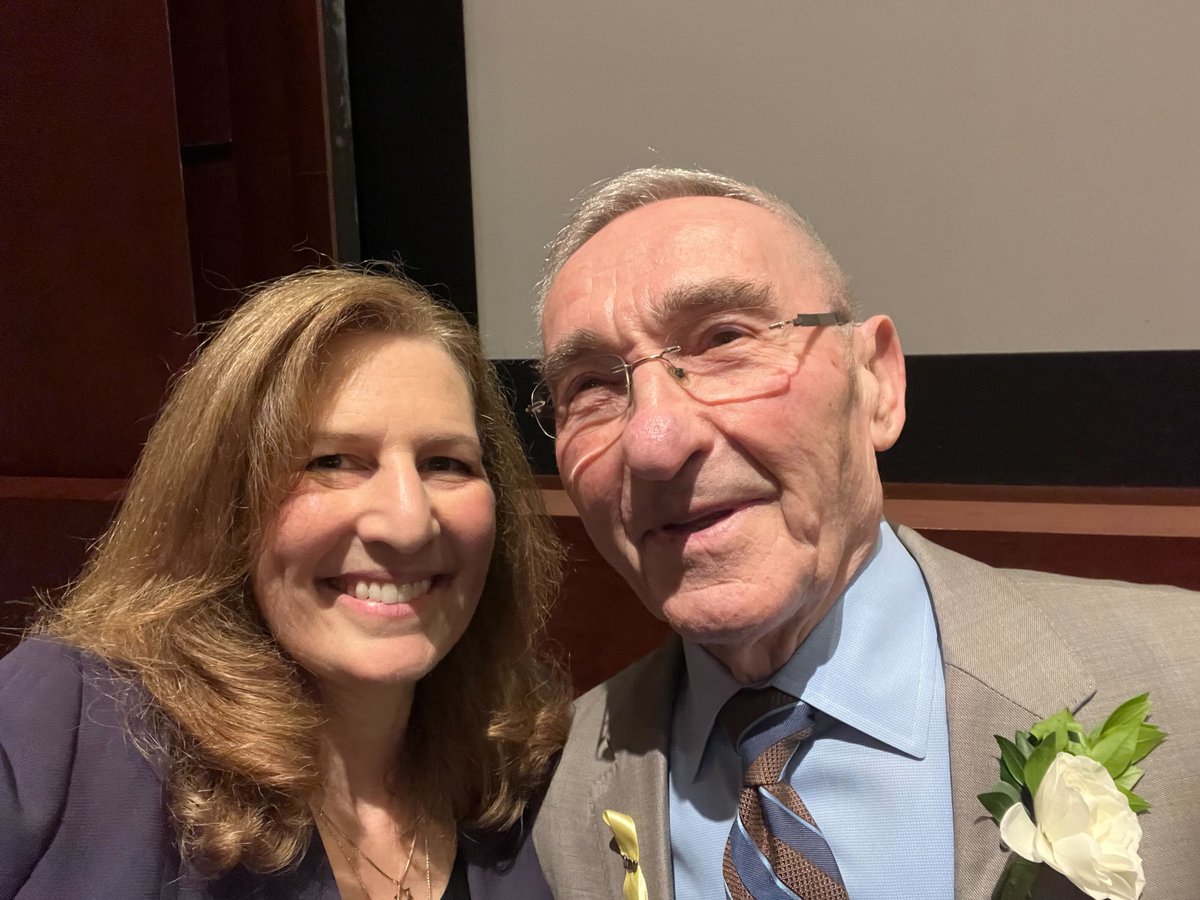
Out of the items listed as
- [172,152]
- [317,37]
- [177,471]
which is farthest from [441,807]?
[317,37]

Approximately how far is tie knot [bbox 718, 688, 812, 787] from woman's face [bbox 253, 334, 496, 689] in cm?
44

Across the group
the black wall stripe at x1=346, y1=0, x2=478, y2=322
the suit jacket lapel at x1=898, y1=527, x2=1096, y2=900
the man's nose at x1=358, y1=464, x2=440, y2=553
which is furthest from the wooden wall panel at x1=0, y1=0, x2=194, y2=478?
the suit jacket lapel at x1=898, y1=527, x2=1096, y2=900

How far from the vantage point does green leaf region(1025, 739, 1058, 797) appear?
73 centimetres

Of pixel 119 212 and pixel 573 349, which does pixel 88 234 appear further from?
pixel 573 349

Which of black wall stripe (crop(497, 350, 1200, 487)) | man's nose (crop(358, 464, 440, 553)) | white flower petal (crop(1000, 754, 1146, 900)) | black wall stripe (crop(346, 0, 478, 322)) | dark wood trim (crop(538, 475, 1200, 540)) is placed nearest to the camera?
white flower petal (crop(1000, 754, 1146, 900))

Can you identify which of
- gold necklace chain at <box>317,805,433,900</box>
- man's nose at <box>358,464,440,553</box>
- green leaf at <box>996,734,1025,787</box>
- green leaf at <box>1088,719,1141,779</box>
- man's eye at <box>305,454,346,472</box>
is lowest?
gold necklace chain at <box>317,805,433,900</box>

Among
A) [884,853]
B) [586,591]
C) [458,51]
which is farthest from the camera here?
[458,51]

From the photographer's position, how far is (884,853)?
848 mm

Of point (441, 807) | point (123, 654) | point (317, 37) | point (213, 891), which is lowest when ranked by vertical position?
point (441, 807)

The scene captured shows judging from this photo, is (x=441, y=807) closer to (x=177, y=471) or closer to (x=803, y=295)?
(x=177, y=471)

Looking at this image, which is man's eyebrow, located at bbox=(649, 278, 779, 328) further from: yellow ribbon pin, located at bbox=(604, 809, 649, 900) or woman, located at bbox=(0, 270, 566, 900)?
yellow ribbon pin, located at bbox=(604, 809, 649, 900)

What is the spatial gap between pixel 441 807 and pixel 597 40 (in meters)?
1.99

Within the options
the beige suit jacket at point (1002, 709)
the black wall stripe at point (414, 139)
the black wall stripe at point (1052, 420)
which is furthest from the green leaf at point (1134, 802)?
the black wall stripe at point (414, 139)

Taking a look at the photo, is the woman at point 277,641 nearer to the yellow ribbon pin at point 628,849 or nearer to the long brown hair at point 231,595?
the long brown hair at point 231,595
